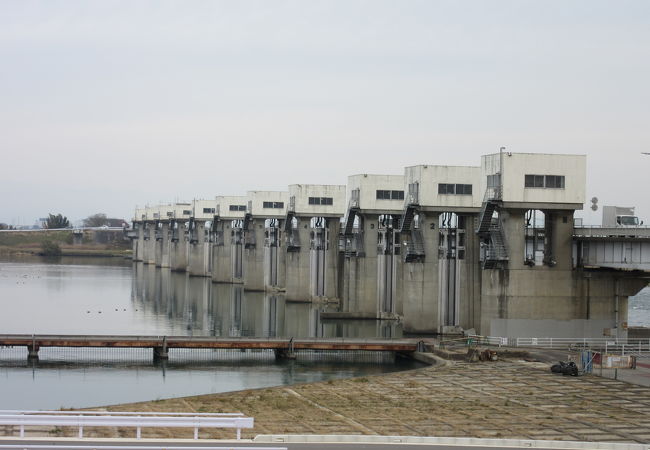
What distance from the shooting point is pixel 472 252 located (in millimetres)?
89500

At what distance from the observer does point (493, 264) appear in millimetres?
76188

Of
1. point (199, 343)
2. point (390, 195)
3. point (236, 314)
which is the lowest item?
point (236, 314)

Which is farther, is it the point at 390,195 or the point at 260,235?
the point at 260,235

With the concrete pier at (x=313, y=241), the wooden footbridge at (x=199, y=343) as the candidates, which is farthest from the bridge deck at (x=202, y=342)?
the concrete pier at (x=313, y=241)

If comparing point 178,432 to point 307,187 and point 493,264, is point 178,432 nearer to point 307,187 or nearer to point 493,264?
point 493,264

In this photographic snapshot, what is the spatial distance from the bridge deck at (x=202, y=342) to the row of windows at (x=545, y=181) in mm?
13373

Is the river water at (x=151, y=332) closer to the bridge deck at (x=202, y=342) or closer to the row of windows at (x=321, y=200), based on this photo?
the bridge deck at (x=202, y=342)

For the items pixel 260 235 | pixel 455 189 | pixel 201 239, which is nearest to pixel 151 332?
pixel 455 189

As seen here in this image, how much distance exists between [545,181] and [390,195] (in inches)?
1203

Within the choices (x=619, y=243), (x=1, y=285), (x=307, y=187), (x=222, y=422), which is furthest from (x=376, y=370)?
(x=1, y=285)

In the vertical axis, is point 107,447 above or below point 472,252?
below

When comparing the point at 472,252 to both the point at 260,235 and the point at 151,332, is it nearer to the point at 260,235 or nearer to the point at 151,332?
the point at 151,332

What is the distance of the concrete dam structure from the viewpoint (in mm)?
75062

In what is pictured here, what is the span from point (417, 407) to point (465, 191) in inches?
1697
